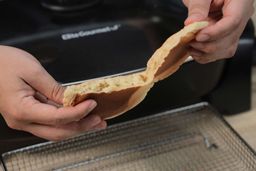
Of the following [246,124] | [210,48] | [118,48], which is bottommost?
[246,124]

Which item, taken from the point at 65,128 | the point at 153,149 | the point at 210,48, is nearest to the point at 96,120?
the point at 65,128

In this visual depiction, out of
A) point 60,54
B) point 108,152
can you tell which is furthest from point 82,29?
point 108,152

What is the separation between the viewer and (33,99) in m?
0.47

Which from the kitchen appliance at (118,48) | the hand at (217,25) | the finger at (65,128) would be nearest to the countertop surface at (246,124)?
the kitchen appliance at (118,48)

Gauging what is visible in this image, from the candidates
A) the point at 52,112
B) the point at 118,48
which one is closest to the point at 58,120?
the point at 52,112

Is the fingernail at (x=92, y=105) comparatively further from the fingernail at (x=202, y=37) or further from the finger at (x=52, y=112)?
the fingernail at (x=202, y=37)

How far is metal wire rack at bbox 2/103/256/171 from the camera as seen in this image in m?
0.66

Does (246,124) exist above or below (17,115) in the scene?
below

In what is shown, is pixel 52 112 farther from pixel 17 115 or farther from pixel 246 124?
pixel 246 124

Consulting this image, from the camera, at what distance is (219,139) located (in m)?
0.71

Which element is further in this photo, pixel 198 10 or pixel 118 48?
pixel 118 48

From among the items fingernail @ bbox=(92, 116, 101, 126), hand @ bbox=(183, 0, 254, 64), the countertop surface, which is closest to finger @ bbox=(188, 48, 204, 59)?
hand @ bbox=(183, 0, 254, 64)

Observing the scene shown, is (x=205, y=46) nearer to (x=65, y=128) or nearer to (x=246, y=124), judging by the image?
(x=65, y=128)

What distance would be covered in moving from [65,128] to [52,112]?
0.04 metres
